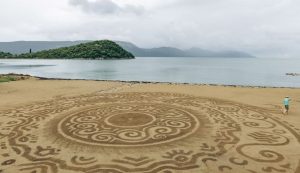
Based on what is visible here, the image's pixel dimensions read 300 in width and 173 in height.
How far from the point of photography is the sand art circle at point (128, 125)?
553 inches

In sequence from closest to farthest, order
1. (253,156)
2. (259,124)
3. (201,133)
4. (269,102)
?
(253,156) < (201,133) < (259,124) < (269,102)

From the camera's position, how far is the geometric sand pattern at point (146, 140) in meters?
10.9

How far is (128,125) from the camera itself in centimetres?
1652

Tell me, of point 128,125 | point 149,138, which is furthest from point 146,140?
point 128,125

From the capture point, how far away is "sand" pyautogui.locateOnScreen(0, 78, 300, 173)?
10930 mm

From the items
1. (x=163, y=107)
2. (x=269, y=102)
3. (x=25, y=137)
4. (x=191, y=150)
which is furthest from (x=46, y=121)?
(x=269, y=102)

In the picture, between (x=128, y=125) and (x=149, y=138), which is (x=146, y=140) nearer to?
(x=149, y=138)

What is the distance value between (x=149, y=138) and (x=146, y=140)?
34 cm

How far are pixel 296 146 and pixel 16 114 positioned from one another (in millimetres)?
18407

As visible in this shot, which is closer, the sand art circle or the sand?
the sand

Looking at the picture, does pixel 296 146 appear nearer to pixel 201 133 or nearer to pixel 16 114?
pixel 201 133

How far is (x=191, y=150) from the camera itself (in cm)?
1241

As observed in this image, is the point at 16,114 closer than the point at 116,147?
No

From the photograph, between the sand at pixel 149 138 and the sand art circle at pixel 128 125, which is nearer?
the sand at pixel 149 138
